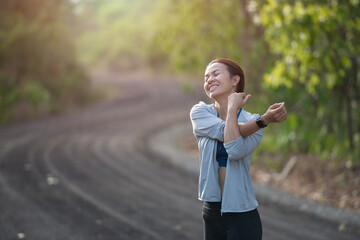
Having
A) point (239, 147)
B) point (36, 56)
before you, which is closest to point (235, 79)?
point (239, 147)

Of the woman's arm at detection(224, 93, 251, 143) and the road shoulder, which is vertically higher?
the road shoulder

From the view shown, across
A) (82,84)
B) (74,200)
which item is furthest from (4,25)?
(74,200)

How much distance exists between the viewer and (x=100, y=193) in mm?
8359

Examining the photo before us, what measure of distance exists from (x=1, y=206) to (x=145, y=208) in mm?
2460

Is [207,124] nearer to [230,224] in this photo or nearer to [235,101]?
[235,101]

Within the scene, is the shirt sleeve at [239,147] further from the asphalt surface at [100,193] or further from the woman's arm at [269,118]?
the asphalt surface at [100,193]

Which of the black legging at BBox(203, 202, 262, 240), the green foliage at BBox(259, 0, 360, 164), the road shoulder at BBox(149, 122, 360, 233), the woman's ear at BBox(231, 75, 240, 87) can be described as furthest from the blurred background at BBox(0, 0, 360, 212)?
the black legging at BBox(203, 202, 262, 240)

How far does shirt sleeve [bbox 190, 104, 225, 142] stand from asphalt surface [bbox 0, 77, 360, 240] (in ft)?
11.5

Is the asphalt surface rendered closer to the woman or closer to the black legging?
the black legging

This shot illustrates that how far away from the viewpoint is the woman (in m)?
2.71

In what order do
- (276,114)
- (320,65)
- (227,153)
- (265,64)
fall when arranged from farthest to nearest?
(265,64) < (320,65) < (227,153) < (276,114)

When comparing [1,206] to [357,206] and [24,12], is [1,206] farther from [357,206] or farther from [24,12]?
[24,12]

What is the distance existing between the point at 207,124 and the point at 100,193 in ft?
19.5

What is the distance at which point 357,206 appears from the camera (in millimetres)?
7590
